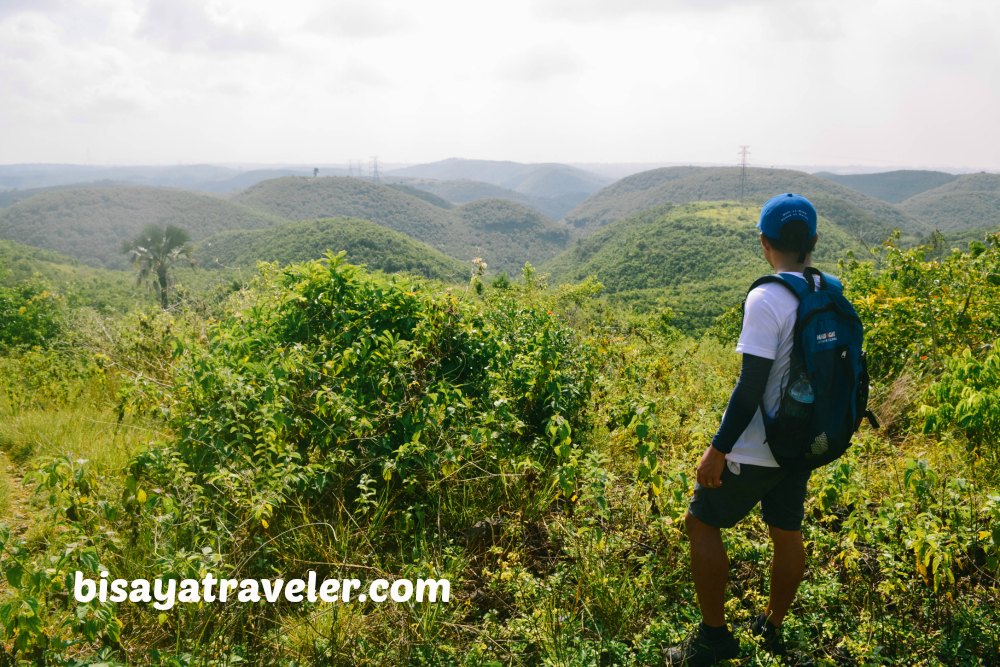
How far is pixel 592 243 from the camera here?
102312 mm

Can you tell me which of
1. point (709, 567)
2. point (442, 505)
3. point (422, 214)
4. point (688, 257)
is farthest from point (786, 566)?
point (422, 214)

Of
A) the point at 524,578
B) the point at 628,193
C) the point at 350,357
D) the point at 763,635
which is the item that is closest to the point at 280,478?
the point at 350,357

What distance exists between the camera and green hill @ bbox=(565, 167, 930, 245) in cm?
10800

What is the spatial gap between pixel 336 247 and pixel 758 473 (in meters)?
81.1

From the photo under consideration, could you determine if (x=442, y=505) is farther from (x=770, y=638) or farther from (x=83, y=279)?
(x=83, y=279)

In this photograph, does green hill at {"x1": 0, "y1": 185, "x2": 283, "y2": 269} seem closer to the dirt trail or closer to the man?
the dirt trail

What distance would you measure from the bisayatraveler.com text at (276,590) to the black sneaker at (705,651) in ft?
3.30

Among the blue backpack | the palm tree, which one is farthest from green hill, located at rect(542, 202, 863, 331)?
the blue backpack

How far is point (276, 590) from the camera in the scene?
2664 millimetres

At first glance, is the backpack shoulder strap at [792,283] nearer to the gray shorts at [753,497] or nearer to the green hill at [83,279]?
the gray shorts at [753,497]

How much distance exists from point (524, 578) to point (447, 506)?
0.66 m

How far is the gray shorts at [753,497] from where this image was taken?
2.11m

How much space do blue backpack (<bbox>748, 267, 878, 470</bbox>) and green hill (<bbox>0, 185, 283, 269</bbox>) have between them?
407 ft

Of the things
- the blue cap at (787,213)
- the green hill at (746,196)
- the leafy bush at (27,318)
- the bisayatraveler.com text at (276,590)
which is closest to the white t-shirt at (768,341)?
the blue cap at (787,213)
